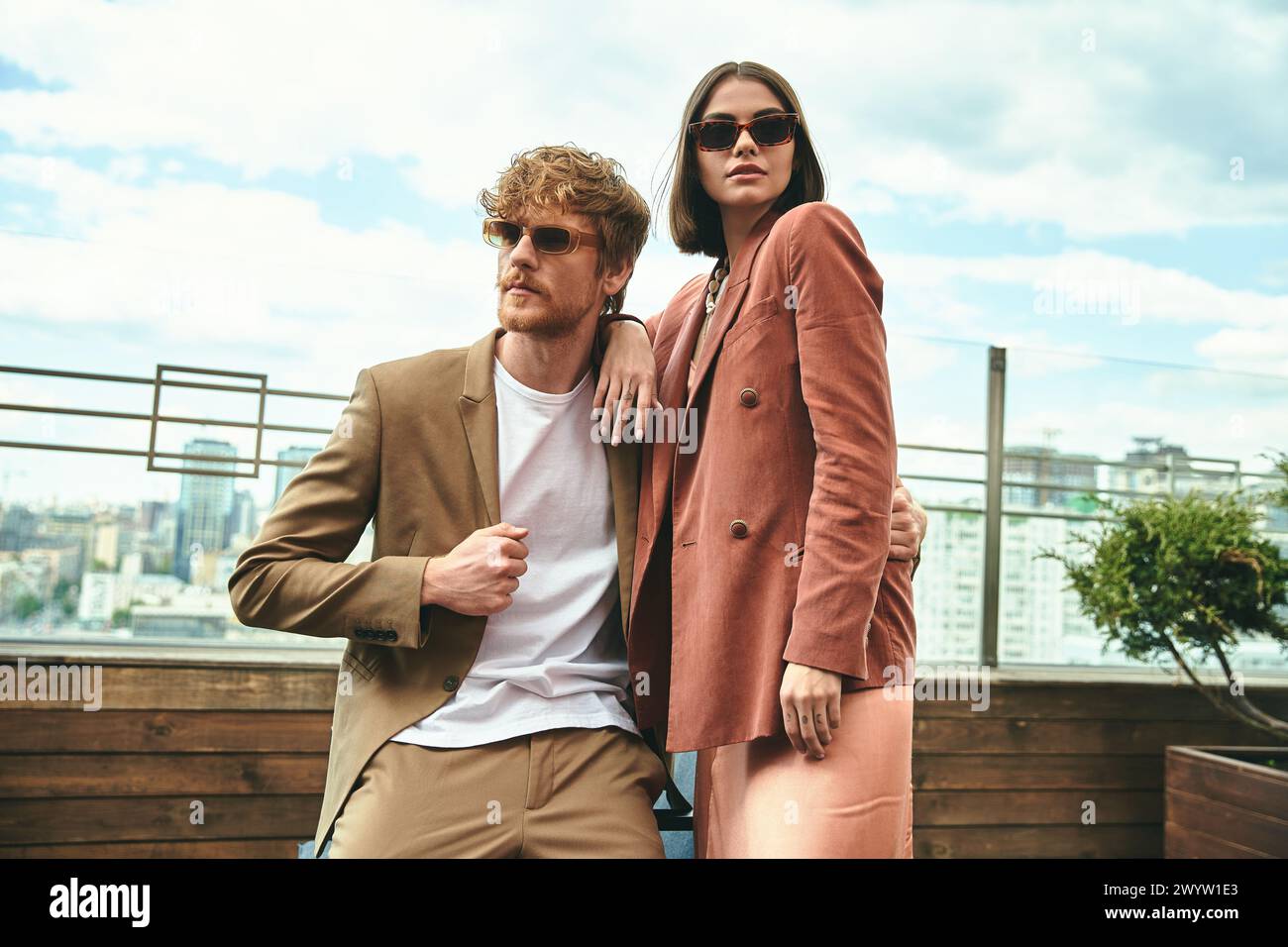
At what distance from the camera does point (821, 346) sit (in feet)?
4.50

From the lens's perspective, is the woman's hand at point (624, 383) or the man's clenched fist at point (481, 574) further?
the woman's hand at point (624, 383)

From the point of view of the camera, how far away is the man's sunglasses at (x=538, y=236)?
1646 mm

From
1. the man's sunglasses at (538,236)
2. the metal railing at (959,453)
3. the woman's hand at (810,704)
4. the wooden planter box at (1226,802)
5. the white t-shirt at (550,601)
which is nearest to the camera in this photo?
the woman's hand at (810,704)

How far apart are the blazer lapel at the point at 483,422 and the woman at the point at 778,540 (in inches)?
9.1

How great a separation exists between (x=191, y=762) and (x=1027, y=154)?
5.40 metres

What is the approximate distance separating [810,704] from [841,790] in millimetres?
146

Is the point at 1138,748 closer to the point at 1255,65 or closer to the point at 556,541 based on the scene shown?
the point at 556,541

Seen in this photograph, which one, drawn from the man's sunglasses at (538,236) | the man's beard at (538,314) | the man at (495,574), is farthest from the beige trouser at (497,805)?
the man's sunglasses at (538,236)

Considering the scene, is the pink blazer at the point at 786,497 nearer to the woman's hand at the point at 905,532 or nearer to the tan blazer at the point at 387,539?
the woman's hand at the point at 905,532

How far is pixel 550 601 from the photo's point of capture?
5.33 feet

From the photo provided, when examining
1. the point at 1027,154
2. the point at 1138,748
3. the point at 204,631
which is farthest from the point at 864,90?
the point at 204,631

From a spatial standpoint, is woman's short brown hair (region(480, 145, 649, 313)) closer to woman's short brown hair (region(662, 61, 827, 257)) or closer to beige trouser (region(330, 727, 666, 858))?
woman's short brown hair (region(662, 61, 827, 257))

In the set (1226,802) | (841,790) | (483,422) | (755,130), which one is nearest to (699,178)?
(755,130)
